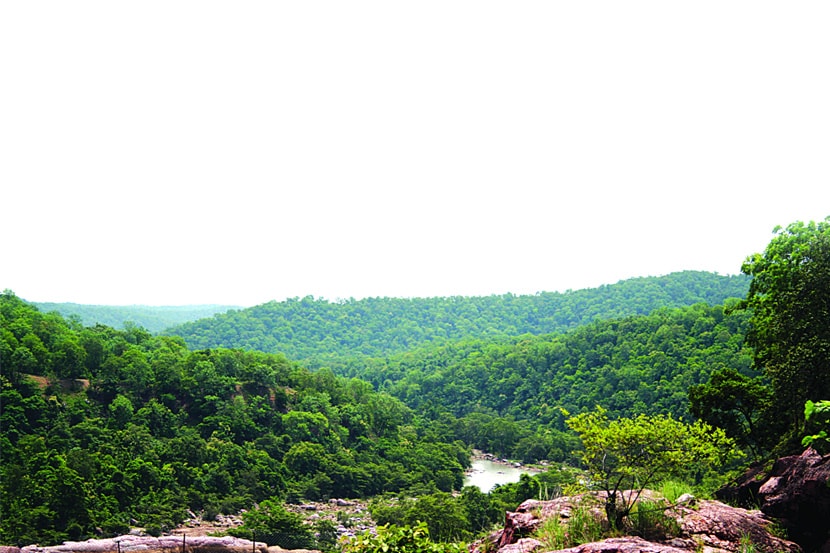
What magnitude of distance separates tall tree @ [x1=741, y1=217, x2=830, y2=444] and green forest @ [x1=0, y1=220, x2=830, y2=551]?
40mm

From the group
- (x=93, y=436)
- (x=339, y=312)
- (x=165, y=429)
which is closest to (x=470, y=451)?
(x=165, y=429)

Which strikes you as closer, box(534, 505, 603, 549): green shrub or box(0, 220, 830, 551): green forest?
box(534, 505, 603, 549): green shrub

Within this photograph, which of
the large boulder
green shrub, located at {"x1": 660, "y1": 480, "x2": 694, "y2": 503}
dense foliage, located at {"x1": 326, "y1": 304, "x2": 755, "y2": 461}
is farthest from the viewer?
dense foliage, located at {"x1": 326, "y1": 304, "x2": 755, "y2": 461}

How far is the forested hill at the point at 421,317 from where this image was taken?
131 metres

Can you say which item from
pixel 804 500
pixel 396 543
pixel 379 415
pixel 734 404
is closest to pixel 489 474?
pixel 379 415

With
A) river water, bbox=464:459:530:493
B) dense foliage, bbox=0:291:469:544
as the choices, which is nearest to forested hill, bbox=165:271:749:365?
river water, bbox=464:459:530:493

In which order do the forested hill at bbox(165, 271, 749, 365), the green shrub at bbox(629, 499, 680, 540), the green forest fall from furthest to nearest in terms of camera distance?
1. the forested hill at bbox(165, 271, 749, 365)
2. the green forest
3. the green shrub at bbox(629, 499, 680, 540)

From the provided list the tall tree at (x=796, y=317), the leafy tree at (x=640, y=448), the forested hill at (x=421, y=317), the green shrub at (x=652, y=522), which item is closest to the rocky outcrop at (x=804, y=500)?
the leafy tree at (x=640, y=448)

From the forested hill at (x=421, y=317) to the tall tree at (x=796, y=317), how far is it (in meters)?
107

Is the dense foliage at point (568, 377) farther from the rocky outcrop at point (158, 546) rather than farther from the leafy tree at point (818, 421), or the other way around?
the leafy tree at point (818, 421)

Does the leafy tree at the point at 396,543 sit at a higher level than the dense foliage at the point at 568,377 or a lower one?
higher

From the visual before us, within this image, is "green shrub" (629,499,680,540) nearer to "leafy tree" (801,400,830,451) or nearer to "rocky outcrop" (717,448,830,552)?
"rocky outcrop" (717,448,830,552)

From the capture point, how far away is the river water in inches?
1922

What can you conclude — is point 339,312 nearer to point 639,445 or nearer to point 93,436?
point 93,436
